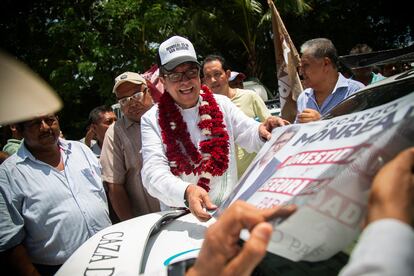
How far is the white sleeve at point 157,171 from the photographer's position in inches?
70.1

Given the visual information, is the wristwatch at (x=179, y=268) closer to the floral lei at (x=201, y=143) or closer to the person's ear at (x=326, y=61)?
the floral lei at (x=201, y=143)

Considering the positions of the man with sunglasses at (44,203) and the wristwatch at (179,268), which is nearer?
the wristwatch at (179,268)

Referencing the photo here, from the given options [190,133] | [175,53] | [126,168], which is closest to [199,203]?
[190,133]

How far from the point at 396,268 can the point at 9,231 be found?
2181mm

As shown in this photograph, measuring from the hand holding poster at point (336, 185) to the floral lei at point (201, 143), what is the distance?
1146 millimetres

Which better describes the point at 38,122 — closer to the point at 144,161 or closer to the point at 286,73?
the point at 144,161

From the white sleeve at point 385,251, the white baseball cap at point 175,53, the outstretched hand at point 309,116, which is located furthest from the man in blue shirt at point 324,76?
the white sleeve at point 385,251

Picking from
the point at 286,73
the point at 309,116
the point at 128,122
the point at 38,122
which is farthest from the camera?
the point at 286,73

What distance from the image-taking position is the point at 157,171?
1961 mm

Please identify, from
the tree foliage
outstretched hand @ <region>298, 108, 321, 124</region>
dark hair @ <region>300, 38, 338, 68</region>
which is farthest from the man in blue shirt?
the tree foliage

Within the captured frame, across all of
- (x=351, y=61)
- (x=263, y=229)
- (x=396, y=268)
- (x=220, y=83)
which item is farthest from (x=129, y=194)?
(x=396, y=268)

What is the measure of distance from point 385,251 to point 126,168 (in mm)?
2500

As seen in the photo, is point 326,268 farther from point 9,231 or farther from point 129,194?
point 129,194

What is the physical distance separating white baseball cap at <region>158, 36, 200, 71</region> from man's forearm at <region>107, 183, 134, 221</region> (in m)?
1.20
